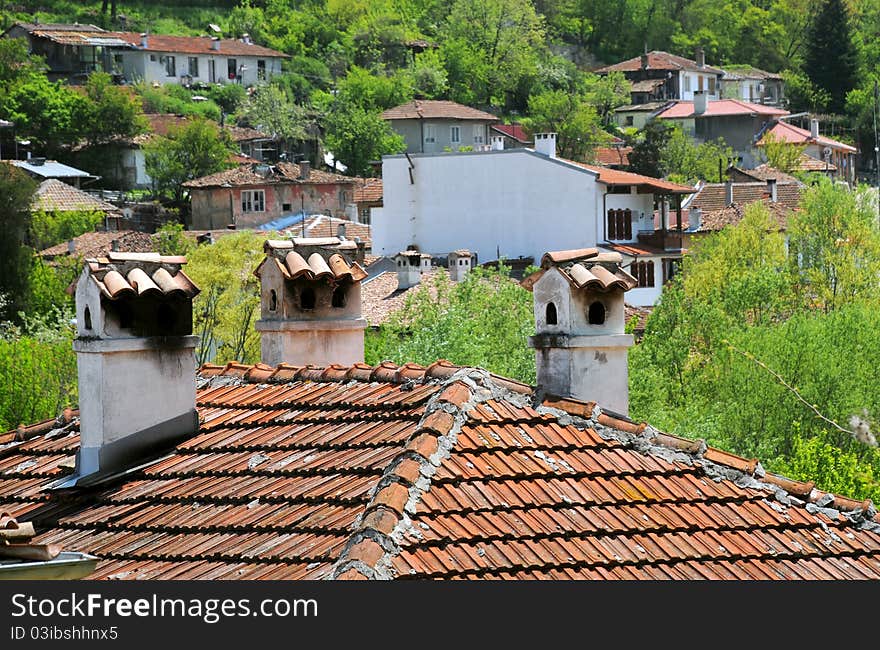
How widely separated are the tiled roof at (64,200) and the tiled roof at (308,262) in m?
65.6

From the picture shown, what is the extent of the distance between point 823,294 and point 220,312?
14.5m

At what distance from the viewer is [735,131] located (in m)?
108

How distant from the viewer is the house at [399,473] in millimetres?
10000

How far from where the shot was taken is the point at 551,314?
12125mm

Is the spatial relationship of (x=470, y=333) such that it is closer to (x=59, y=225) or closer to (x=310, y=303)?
(x=310, y=303)

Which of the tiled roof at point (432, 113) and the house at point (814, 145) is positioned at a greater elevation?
the tiled roof at point (432, 113)

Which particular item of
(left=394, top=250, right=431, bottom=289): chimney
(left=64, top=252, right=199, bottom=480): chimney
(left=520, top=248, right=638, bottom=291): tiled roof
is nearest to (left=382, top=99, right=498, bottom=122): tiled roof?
(left=394, top=250, right=431, bottom=289): chimney

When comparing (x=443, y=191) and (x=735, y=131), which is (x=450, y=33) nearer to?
(x=735, y=131)

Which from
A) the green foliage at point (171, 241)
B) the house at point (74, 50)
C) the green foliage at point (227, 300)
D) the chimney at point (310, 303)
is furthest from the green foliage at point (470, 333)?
the house at point (74, 50)

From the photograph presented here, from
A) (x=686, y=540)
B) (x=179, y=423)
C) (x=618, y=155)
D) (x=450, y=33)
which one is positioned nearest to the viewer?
(x=686, y=540)

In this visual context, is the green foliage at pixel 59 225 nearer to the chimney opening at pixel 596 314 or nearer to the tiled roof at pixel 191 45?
the tiled roof at pixel 191 45

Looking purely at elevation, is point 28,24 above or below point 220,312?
above

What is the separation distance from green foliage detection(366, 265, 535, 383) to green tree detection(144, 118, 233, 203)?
4697 centimetres

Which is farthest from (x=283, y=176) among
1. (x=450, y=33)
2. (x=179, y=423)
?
(x=179, y=423)
